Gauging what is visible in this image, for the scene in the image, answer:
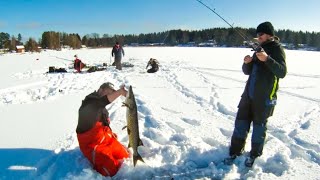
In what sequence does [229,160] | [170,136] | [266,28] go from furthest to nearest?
[170,136] < [229,160] < [266,28]

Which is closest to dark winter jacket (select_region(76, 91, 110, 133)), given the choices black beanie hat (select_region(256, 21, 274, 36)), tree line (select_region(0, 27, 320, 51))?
black beanie hat (select_region(256, 21, 274, 36))

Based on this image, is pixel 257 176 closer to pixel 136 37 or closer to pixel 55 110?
pixel 55 110

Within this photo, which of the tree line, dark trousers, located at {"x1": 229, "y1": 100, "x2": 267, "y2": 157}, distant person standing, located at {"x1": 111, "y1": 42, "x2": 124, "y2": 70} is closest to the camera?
dark trousers, located at {"x1": 229, "y1": 100, "x2": 267, "y2": 157}

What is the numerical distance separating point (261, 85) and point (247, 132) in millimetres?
769

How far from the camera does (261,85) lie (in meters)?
4.43

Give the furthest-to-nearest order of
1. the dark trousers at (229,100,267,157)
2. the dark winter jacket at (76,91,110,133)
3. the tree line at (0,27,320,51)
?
the tree line at (0,27,320,51), the dark trousers at (229,100,267,157), the dark winter jacket at (76,91,110,133)

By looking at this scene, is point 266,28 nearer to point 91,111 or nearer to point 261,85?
point 261,85

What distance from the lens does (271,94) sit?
443 centimetres

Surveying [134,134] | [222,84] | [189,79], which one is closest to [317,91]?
[222,84]

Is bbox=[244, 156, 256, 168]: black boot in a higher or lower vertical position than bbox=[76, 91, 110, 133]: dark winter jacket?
lower

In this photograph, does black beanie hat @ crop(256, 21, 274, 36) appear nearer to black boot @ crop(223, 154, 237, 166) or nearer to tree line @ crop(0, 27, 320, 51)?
black boot @ crop(223, 154, 237, 166)

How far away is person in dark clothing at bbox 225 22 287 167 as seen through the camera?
14.2 ft

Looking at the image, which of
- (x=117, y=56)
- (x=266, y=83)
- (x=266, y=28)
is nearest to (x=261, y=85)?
(x=266, y=83)

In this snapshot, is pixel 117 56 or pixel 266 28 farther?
pixel 117 56
